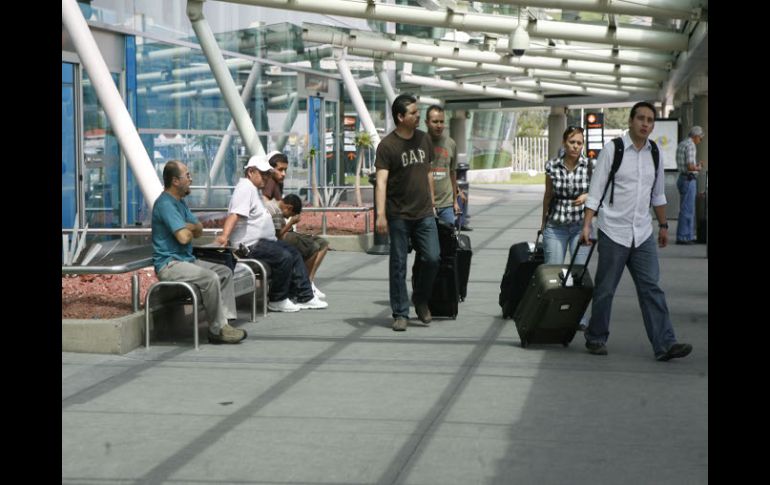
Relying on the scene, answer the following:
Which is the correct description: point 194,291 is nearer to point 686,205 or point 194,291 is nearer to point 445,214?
point 445,214

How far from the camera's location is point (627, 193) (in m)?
8.48

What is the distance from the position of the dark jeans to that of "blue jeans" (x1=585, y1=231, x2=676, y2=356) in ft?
10.7

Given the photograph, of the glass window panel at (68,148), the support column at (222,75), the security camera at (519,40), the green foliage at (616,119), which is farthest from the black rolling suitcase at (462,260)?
the green foliage at (616,119)

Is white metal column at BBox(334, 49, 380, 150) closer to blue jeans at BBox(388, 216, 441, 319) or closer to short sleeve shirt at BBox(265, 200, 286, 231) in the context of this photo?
short sleeve shirt at BBox(265, 200, 286, 231)

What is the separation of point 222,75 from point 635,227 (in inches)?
404

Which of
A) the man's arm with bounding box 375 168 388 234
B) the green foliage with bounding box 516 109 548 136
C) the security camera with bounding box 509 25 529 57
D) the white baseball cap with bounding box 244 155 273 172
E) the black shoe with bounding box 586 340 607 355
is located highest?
the green foliage with bounding box 516 109 548 136

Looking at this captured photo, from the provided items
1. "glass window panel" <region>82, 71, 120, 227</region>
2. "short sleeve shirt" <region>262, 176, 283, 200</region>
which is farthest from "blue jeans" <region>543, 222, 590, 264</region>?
"glass window panel" <region>82, 71, 120, 227</region>

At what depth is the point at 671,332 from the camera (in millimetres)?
8523

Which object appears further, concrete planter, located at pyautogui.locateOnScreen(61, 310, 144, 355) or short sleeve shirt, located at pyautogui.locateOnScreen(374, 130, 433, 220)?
short sleeve shirt, located at pyautogui.locateOnScreen(374, 130, 433, 220)

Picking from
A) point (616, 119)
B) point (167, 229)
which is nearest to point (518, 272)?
point (167, 229)

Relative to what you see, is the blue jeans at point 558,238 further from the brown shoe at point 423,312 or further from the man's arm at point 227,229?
the man's arm at point 227,229

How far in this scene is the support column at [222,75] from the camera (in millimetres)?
17391

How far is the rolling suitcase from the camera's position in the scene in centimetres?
888
